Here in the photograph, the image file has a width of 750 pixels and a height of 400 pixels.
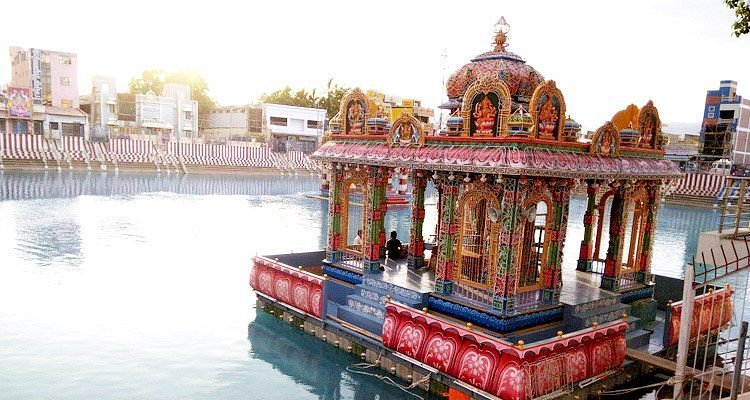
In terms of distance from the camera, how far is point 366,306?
36.7ft

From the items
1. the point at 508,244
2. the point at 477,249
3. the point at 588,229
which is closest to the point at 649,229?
Answer: the point at 588,229

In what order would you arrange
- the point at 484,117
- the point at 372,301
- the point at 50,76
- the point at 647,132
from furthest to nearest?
the point at 50,76 < the point at 647,132 < the point at 372,301 < the point at 484,117

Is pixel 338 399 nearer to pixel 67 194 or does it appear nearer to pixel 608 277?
pixel 608 277

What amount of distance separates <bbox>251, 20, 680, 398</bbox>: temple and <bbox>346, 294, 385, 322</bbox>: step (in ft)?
0.10

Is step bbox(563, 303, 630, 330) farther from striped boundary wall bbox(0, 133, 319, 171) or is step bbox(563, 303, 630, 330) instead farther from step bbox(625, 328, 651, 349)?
striped boundary wall bbox(0, 133, 319, 171)

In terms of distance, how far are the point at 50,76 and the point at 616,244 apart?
6224cm

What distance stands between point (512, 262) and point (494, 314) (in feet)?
3.28

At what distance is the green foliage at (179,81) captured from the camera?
73.4 meters

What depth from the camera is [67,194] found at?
32938mm

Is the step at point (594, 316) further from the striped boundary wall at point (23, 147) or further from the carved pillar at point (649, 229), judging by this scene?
the striped boundary wall at point (23, 147)

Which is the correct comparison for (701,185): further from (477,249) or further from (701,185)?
(477,249)

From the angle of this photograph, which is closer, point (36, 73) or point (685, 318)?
point (685, 318)

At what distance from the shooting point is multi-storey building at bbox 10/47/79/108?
55.4 metres

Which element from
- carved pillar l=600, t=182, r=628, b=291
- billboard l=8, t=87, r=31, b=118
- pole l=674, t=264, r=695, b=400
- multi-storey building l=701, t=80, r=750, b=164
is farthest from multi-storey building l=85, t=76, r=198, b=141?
pole l=674, t=264, r=695, b=400
